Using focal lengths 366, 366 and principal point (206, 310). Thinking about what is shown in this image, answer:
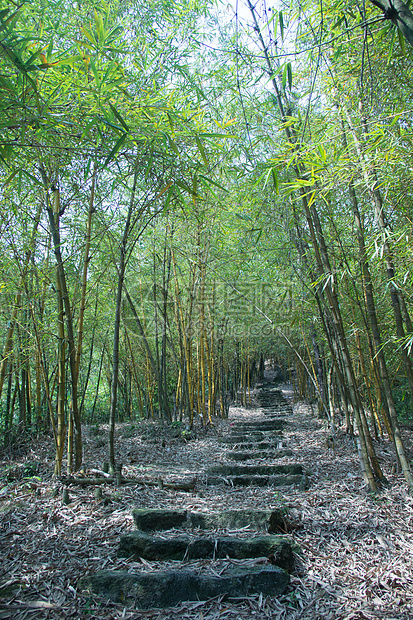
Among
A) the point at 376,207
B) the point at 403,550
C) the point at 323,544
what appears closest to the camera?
the point at 403,550

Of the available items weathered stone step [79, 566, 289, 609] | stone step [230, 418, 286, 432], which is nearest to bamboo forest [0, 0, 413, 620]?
weathered stone step [79, 566, 289, 609]

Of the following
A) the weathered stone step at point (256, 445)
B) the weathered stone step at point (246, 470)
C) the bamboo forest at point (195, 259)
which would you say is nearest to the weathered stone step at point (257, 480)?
the bamboo forest at point (195, 259)

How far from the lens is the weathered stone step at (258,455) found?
3543mm

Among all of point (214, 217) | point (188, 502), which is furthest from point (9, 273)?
point (188, 502)

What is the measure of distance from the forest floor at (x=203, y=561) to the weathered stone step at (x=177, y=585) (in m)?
A: 0.03

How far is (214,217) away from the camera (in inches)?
156

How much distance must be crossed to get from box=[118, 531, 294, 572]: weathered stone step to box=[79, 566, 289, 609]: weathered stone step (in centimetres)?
15

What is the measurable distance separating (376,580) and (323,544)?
1.06ft

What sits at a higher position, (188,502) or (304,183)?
(304,183)

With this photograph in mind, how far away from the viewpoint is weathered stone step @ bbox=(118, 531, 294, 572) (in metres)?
1.60

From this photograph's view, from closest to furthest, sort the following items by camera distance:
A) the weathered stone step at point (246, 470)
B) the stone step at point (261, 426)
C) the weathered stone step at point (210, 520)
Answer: the weathered stone step at point (210, 520) < the weathered stone step at point (246, 470) < the stone step at point (261, 426)

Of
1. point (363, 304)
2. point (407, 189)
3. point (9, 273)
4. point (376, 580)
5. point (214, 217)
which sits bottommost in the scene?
point (376, 580)

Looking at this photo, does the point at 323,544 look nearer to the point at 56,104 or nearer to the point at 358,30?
the point at 56,104

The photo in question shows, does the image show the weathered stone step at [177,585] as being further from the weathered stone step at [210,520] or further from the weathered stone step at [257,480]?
the weathered stone step at [257,480]
